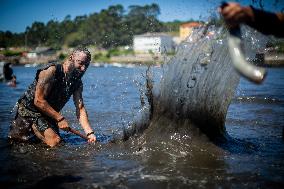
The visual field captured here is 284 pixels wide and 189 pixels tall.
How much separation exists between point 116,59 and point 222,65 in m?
81.5

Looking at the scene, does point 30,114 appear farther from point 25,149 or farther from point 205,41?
point 205,41

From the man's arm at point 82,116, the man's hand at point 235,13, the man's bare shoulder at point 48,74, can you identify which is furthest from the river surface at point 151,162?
the man's hand at point 235,13

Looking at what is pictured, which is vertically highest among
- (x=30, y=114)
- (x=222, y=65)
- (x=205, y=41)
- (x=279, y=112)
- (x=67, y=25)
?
(x=67, y=25)

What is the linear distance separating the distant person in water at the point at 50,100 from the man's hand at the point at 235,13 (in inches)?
129

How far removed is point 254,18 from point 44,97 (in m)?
3.87

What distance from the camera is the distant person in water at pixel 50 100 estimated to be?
5672 mm

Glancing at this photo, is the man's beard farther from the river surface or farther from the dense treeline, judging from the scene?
the dense treeline

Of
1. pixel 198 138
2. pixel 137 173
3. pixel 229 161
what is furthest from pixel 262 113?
pixel 137 173

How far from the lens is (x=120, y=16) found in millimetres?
124375

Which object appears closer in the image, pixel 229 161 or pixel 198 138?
pixel 229 161

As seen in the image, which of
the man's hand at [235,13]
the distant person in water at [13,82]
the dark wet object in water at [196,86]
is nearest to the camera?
the man's hand at [235,13]

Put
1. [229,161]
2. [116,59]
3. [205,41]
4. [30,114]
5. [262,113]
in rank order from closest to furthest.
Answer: [229,161] < [205,41] < [30,114] < [262,113] < [116,59]

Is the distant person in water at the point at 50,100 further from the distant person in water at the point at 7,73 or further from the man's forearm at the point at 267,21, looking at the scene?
the distant person in water at the point at 7,73

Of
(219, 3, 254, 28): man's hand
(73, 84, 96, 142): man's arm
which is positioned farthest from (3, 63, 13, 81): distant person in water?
(219, 3, 254, 28): man's hand
